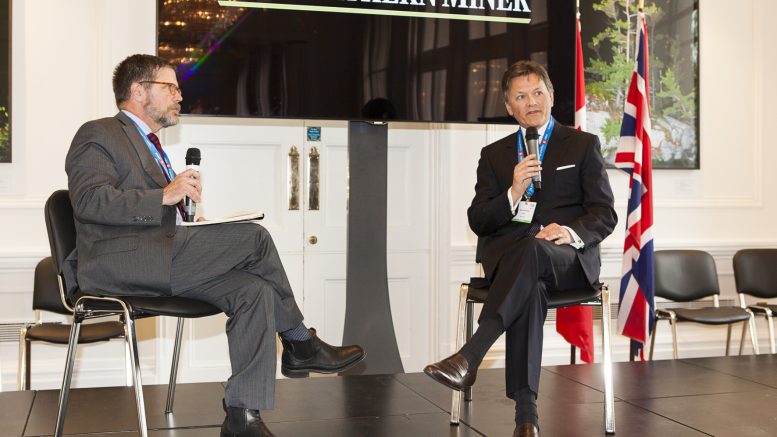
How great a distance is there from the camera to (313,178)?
198 inches

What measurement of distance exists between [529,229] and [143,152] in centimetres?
150

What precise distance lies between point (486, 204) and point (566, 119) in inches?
46.2

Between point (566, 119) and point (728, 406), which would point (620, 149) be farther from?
point (728, 406)

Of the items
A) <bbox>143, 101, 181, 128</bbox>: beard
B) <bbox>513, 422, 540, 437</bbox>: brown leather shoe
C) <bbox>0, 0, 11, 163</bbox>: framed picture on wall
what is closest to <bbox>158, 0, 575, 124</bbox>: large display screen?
<bbox>143, 101, 181, 128</bbox>: beard

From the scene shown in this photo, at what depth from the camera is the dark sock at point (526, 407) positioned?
104 inches

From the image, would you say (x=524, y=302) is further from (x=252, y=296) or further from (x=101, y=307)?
(x=101, y=307)

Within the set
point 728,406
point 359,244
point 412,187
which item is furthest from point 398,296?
point 728,406

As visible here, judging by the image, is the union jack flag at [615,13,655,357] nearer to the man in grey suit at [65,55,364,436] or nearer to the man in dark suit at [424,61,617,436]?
the man in dark suit at [424,61,617,436]

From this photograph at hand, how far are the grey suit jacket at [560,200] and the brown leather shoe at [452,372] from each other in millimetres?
538

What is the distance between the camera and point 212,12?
145 inches

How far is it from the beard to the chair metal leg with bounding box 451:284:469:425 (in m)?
1.29

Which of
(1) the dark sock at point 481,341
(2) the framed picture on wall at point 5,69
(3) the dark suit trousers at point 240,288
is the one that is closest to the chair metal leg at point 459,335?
(1) the dark sock at point 481,341

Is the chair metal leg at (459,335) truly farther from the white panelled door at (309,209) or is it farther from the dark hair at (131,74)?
the white panelled door at (309,209)

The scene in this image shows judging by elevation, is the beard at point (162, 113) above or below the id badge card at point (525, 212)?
above
